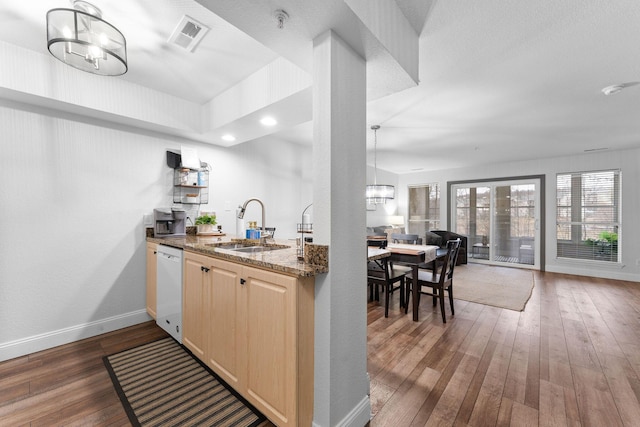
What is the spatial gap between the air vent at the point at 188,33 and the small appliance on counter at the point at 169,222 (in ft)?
5.53

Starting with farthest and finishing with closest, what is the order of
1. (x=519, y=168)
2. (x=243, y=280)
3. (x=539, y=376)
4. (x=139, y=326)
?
(x=519, y=168), (x=139, y=326), (x=539, y=376), (x=243, y=280)

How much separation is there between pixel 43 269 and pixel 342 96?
3.04 meters

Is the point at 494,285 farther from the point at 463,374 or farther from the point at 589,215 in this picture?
the point at 463,374

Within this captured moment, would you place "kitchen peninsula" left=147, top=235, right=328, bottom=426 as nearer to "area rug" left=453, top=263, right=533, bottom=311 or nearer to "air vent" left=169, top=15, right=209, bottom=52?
"air vent" left=169, top=15, right=209, bottom=52

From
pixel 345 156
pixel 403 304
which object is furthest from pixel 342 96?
pixel 403 304

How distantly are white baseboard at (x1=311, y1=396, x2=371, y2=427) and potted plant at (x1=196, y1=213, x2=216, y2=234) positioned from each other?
2399mm

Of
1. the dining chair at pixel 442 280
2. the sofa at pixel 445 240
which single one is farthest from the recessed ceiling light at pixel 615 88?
the sofa at pixel 445 240

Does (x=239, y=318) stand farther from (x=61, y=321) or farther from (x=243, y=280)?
(x=61, y=321)

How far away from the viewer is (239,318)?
65.7 inches

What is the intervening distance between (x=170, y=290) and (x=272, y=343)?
1.50 m

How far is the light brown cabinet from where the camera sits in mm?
1347

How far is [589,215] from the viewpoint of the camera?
5.45 metres

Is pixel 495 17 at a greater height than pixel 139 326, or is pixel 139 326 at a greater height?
pixel 495 17

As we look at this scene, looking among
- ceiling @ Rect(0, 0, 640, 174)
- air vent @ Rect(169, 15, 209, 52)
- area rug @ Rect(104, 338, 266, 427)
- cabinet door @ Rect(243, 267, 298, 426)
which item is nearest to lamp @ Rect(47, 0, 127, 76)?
ceiling @ Rect(0, 0, 640, 174)
